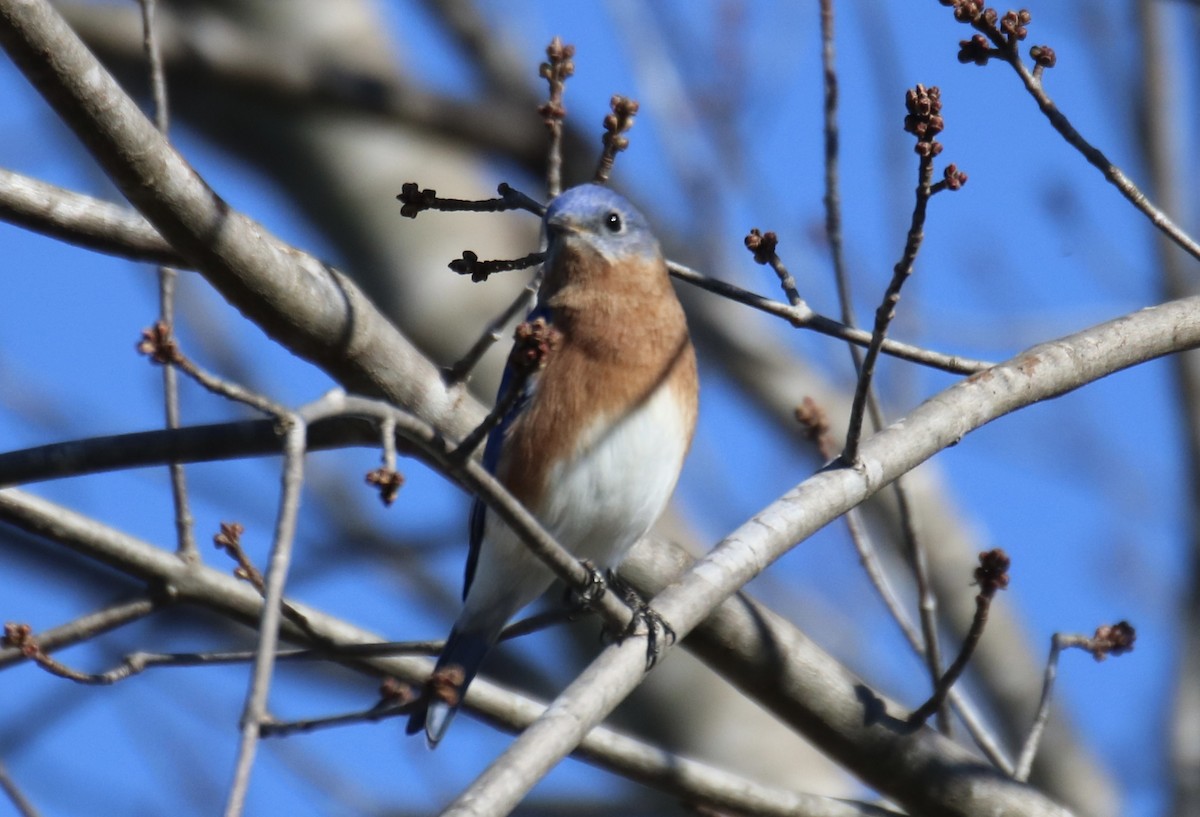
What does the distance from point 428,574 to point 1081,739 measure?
340 cm

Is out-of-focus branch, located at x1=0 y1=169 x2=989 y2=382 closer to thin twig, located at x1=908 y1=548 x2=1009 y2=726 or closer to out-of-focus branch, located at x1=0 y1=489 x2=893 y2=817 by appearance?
thin twig, located at x1=908 y1=548 x2=1009 y2=726

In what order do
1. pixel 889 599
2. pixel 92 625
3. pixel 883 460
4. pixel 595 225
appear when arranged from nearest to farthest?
pixel 883 460, pixel 92 625, pixel 889 599, pixel 595 225

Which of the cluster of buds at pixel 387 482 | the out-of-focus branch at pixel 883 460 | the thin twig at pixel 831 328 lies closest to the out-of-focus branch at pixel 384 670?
the out-of-focus branch at pixel 883 460

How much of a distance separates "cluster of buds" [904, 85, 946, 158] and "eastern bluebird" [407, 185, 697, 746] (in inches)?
56.7

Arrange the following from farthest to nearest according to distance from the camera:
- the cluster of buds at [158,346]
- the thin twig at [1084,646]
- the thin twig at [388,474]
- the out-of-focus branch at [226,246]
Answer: the thin twig at [1084,646] < the cluster of buds at [158,346] < the out-of-focus branch at [226,246] < the thin twig at [388,474]

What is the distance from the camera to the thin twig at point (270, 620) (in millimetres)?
1799

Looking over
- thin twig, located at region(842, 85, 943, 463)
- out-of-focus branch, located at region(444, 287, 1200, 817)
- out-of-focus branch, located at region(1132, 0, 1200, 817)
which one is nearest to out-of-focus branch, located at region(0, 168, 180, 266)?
out-of-focus branch, located at region(444, 287, 1200, 817)

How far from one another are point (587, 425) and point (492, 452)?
35 cm

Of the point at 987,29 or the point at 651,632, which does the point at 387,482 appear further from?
the point at 987,29

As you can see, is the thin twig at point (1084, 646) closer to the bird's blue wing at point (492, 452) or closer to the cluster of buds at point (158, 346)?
the bird's blue wing at point (492, 452)

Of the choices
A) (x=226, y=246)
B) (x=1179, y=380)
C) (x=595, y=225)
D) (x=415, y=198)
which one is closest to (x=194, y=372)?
(x=226, y=246)

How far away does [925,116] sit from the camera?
9.61 ft

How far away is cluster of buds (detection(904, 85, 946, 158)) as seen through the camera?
2912mm

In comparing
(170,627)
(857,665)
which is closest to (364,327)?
(170,627)
